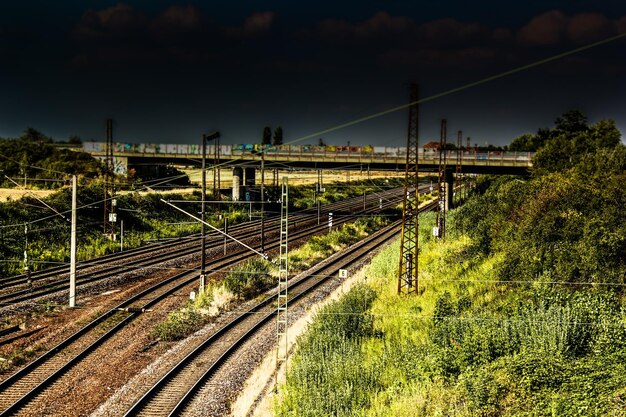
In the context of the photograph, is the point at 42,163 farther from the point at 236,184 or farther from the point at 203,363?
the point at 203,363

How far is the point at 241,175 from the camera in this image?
7306cm

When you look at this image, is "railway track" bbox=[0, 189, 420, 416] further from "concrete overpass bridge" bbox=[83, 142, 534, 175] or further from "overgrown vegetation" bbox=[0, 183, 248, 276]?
"concrete overpass bridge" bbox=[83, 142, 534, 175]

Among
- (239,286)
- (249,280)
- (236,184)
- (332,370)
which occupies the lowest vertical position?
(332,370)

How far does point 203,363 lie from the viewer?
20297 millimetres

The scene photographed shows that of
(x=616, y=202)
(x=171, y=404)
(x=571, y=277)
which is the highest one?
(x=616, y=202)

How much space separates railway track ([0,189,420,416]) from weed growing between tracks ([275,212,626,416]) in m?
8.36

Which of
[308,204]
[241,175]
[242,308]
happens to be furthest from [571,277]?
[308,204]

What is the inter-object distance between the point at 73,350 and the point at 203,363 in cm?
556

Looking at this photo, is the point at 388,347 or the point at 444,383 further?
the point at 388,347

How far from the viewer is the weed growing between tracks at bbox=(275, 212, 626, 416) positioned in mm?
13172

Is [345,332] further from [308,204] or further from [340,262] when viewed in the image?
[308,204]

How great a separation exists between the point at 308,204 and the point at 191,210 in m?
24.0

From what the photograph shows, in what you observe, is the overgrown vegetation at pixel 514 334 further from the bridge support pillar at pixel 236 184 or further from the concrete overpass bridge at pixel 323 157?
the bridge support pillar at pixel 236 184

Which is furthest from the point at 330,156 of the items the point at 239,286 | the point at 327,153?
the point at 239,286
